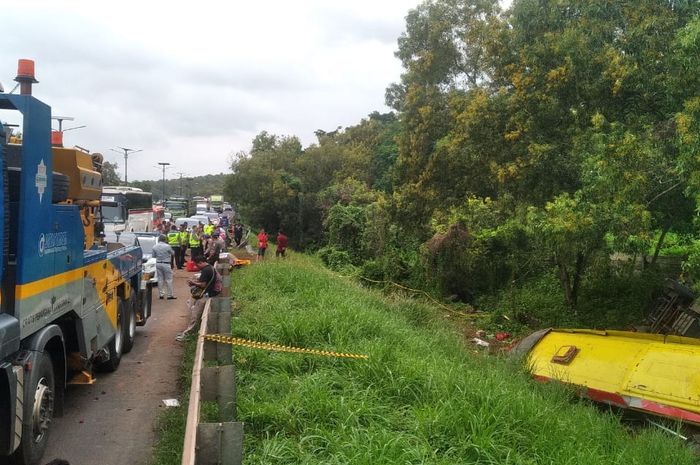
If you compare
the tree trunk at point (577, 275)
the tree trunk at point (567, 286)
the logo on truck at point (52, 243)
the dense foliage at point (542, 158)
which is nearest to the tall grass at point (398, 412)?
the logo on truck at point (52, 243)

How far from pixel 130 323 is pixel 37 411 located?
176 inches

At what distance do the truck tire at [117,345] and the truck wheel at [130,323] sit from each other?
153 millimetres

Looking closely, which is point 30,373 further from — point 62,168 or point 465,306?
point 465,306

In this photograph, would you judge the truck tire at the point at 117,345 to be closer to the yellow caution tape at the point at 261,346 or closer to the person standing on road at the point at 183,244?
the yellow caution tape at the point at 261,346

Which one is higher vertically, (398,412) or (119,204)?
(119,204)

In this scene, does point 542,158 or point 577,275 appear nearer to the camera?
point 542,158

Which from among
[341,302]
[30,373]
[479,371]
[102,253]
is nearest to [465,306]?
[341,302]

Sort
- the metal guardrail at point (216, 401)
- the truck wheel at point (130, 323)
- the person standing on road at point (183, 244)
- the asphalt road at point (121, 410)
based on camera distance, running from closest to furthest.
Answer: the metal guardrail at point (216, 401), the asphalt road at point (121, 410), the truck wheel at point (130, 323), the person standing on road at point (183, 244)

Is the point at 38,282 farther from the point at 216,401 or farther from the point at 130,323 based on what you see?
the point at 130,323

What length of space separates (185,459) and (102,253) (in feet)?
14.2

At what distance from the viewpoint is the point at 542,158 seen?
13078mm

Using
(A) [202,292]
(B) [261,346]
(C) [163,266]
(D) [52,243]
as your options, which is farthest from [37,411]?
(C) [163,266]

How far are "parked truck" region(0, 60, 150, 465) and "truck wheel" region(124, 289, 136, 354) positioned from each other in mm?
2182

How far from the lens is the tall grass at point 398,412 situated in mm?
4336
